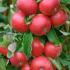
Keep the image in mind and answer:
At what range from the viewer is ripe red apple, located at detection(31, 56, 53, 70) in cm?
154

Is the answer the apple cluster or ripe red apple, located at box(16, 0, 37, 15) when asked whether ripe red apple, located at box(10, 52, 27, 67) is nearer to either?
the apple cluster

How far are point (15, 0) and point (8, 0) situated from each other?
1.76 feet

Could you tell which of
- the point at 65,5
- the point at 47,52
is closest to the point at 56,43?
the point at 47,52

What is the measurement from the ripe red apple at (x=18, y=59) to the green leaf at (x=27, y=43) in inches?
1.8

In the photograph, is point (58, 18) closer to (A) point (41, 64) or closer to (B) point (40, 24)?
(B) point (40, 24)

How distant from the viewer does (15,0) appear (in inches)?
64.1

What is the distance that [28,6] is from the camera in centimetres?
150

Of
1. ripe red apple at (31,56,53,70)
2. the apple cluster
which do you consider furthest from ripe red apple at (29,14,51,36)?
ripe red apple at (31,56,53,70)

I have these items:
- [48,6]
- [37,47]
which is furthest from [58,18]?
[37,47]

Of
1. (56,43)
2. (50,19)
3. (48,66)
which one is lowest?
(48,66)

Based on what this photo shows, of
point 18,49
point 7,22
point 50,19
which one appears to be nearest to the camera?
point 50,19

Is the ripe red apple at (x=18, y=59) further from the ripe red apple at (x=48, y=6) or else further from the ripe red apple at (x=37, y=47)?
the ripe red apple at (x=48, y=6)

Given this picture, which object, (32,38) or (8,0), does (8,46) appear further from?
(8,0)

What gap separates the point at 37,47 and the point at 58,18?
181 millimetres
